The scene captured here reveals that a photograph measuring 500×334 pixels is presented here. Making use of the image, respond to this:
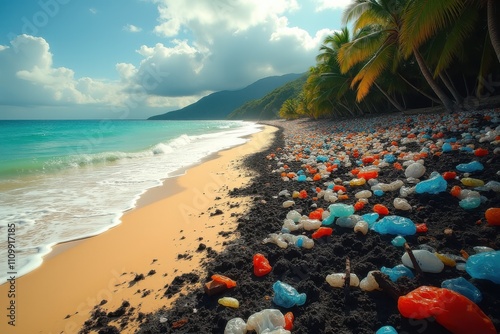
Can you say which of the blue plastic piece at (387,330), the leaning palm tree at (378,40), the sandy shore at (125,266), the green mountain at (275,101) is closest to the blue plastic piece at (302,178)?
the sandy shore at (125,266)

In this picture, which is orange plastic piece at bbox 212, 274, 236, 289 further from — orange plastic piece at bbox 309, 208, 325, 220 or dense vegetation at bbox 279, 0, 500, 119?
dense vegetation at bbox 279, 0, 500, 119

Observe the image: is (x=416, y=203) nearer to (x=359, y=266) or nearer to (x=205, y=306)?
(x=359, y=266)

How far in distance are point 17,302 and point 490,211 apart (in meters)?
5.27

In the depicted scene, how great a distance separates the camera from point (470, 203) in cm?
274

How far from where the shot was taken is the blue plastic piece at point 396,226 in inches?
101

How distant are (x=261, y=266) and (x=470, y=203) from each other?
2.59 m

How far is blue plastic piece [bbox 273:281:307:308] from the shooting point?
1990 mm

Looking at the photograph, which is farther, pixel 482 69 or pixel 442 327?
pixel 482 69

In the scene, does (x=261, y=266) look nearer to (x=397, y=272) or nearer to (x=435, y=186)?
(x=397, y=272)

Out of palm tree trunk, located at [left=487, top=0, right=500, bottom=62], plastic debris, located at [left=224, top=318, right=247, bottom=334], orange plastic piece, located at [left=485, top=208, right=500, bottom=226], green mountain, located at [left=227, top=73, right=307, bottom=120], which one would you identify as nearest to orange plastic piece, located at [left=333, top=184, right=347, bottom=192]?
orange plastic piece, located at [left=485, top=208, right=500, bottom=226]

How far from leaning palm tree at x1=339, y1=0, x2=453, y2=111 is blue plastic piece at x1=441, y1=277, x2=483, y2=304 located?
12.6 m

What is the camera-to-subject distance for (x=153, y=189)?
663 cm

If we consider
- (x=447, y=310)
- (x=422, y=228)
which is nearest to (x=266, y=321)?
(x=447, y=310)

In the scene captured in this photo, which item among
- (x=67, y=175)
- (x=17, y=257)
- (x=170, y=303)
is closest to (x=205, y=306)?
(x=170, y=303)
